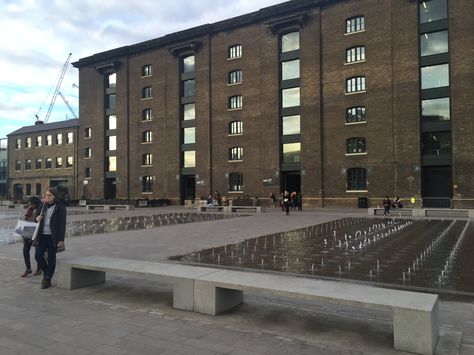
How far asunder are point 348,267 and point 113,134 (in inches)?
1980

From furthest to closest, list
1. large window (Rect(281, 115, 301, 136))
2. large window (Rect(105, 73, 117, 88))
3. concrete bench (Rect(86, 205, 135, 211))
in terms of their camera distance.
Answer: large window (Rect(105, 73, 117, 88)) → large window (Rect(281, 115, 301, 136)) → concrete bench (Rect(86, 205, 135, 211))

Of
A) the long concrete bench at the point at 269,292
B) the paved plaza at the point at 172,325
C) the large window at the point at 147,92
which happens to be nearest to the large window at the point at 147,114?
the large window at the point at 147,92

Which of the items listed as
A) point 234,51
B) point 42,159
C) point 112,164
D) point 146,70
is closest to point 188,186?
point 112,164

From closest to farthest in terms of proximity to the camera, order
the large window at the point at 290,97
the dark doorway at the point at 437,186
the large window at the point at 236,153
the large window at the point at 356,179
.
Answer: the dark doorway at the point at 437,186 → the large window at the point at 356,179 → the large window at the point at 290,97 → the large window at the point at 236,153

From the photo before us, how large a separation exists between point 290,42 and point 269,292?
39368mm

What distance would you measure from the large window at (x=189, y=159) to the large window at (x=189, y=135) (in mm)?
1201

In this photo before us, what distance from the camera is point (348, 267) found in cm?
952

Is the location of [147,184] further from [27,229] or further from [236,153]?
[27,229]

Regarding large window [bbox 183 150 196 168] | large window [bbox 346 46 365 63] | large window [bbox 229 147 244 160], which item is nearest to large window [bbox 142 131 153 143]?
large window [bbox 183 150 196 168]

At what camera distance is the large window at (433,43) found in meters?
34.2

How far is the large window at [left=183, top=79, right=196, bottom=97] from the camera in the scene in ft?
159

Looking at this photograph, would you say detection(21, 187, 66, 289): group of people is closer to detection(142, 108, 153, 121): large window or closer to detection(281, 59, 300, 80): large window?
detection(281, 59, 300, 80): large window

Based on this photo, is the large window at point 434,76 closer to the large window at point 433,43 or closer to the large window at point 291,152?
the large window at point 433,43

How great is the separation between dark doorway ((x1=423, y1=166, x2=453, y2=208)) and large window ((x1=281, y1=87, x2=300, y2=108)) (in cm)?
1331
